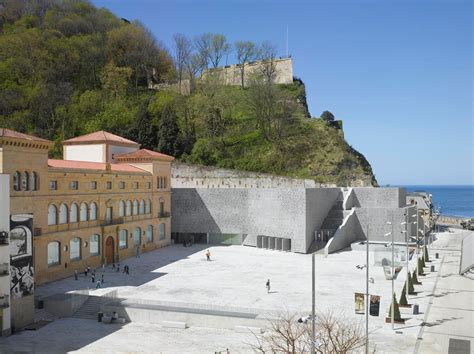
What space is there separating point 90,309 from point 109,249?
15.6 metres

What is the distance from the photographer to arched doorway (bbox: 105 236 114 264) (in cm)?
4963

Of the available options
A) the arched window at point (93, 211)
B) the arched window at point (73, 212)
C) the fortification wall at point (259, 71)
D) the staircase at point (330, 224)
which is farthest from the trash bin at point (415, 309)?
the fortification wall at point (259, 71)

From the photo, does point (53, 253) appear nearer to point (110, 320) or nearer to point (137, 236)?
point (110, 320)

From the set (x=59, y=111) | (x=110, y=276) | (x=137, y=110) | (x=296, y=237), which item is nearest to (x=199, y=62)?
(x=137, y=110)

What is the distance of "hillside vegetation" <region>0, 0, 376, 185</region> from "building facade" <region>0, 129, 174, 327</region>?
58.6ft

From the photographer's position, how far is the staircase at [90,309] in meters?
34.2

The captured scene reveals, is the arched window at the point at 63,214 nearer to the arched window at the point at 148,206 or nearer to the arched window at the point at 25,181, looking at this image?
the arched window at the point at 25,181

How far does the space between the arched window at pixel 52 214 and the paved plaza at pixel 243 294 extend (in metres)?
5.02

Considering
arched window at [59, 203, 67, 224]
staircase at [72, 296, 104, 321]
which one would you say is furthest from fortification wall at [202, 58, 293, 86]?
staircase at [72, 296, 104, 321]

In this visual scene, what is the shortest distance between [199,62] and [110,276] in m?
63.4

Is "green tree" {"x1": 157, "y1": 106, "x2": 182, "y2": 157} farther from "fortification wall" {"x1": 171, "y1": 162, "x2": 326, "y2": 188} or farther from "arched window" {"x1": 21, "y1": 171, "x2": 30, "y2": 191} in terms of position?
"arched window" {"x1": 21, "y1": 171, "x2": 30, "y2": 191}

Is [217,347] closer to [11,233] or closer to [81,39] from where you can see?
[11,233]

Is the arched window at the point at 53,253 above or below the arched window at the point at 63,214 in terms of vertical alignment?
below

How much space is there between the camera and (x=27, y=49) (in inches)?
3393
